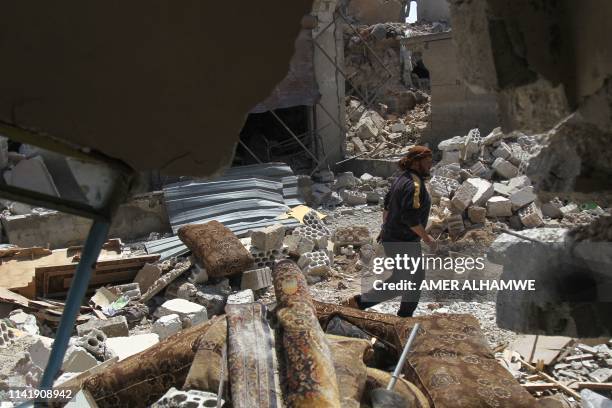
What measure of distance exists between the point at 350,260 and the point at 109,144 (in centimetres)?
742

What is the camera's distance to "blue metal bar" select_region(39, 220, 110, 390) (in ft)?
5.24

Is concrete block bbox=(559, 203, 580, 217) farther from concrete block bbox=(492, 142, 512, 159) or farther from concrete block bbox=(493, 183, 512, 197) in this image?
concrete block bbox=(492, 142, 512, 159)

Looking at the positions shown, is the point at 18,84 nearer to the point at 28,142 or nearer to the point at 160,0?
the point at 28,142

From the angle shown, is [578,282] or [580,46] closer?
[580,46]

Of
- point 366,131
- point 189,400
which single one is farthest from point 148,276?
point 366,131

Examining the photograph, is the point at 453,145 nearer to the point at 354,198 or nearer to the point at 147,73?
the point at 354,198

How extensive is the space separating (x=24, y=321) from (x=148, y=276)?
168 centimetres

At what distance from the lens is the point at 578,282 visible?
2.43 metres

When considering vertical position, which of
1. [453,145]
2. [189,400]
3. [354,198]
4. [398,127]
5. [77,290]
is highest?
[77,290]

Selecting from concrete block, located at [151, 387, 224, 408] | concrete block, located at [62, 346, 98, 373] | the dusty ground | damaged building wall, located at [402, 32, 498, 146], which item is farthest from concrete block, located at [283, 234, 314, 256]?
damaged building wall, located at [402, 32, 498, 146]

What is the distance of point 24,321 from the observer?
6.45 metres

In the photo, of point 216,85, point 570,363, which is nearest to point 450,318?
point 570,363

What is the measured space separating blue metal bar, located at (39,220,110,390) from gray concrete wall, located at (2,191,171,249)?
796cm

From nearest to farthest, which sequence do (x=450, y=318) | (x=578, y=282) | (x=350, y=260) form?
1. (x=578, y=282)
2. (x=450, y=318)
3. (x=350, y=260)
